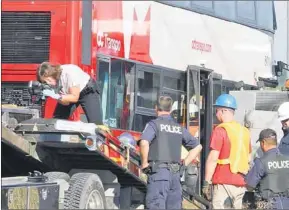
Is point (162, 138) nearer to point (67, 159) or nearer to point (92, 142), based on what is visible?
point (92, 142)

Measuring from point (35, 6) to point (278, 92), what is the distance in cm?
566

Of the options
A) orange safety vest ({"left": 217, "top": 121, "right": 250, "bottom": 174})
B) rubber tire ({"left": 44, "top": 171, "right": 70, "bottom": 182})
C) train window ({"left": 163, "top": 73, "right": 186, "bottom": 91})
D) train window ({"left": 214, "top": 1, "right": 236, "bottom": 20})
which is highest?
train window ({"left": 214, "top": 1, "right": 236, "bottom": 20})

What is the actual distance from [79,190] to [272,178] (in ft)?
6.47

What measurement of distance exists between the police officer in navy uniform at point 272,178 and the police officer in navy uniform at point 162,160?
84cm

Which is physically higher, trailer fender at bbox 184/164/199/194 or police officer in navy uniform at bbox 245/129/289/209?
police officer in navy uniform at bbox 245/129/289/209

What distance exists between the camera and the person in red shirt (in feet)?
28.3

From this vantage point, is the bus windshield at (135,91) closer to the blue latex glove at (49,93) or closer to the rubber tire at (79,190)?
the blue latex glove at (49,93)

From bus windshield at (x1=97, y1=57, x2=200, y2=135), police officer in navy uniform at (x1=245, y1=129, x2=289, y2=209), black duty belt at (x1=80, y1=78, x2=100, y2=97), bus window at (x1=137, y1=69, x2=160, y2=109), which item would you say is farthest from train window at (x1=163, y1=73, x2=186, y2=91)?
police officer in navy uniform at (x1=245, y1=129, x2=289, y2=209)

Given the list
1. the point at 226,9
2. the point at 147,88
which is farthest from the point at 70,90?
the point at 226,9

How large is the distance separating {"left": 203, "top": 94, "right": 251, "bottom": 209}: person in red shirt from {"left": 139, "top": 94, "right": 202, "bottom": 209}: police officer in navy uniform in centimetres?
36

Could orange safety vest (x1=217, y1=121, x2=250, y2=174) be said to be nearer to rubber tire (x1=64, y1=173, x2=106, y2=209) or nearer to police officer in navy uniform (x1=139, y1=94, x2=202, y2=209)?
police officer in navy uniform (x1=139, y1=94, x2=202, y2=209)

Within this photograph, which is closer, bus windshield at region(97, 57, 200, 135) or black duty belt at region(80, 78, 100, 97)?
black duty belt at region(80, 78, 100, 97)

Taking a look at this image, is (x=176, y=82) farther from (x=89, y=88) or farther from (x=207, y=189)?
(x=207, y=189)

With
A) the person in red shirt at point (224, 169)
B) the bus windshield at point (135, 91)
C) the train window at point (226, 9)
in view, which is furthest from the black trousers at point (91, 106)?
the train window at point (226, 9)
